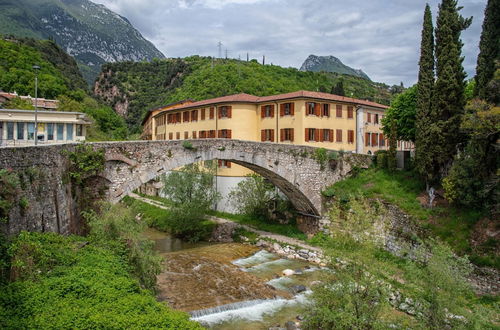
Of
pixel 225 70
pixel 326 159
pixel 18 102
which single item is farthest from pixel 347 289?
pixel 225 70

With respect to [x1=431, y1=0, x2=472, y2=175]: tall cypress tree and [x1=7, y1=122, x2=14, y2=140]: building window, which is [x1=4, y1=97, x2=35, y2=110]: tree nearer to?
[x1=7, y1=122, x2=14, y2=140]: building window

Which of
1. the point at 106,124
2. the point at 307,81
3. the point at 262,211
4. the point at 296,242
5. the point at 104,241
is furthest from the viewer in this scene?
the point at 307,81

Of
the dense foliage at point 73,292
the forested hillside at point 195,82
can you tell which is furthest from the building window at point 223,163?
the forested hillside at point 195,82

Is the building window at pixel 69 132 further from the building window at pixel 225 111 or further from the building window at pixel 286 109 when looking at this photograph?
the building window at pixel 286 109

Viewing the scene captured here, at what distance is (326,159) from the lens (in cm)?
3059

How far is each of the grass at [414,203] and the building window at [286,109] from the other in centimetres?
800

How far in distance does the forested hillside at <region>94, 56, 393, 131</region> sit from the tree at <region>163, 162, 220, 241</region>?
98.2 ft

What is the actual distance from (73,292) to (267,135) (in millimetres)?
26851

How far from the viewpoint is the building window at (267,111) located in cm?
3531

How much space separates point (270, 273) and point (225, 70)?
51.9m

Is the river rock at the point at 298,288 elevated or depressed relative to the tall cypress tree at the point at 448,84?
depressed

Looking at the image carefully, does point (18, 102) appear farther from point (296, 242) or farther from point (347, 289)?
point (347, 289)

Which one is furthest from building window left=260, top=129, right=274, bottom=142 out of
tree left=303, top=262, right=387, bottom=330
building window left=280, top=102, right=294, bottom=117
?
tree left=303, top=262, right=387, bottom=330

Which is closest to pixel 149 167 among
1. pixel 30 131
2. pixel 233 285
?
pixel 233 285
